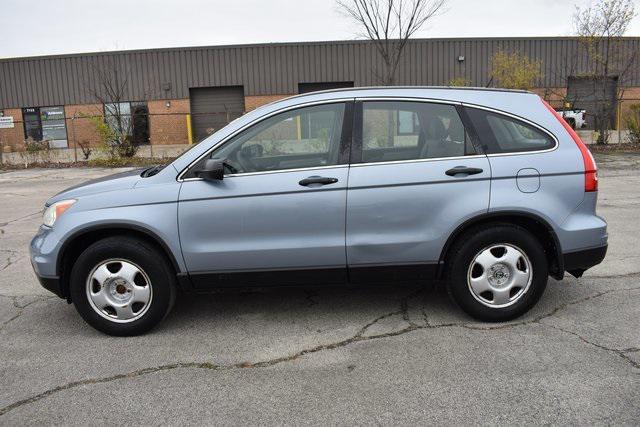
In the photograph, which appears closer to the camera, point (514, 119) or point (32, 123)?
point (514, 119)

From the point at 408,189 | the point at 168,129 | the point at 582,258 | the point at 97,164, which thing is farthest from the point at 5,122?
the point at 582,258

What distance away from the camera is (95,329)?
417cm

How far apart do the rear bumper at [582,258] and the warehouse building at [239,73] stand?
26516 millimetres

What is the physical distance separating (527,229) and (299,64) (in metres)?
27.6

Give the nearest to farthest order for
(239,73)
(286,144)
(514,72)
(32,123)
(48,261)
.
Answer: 1. (48,261)
2. (286,144)
3. (514,72)
4. (239,73)
5. (32,123)

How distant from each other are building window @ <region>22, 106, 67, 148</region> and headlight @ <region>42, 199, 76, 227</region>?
30655 millimetres

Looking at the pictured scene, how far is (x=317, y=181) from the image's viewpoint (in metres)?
3.88

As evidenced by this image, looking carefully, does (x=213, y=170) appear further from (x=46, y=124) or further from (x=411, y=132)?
(x=46, y=124)

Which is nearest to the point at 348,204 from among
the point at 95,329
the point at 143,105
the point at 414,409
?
the point at 414,409

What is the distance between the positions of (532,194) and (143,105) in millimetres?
30169

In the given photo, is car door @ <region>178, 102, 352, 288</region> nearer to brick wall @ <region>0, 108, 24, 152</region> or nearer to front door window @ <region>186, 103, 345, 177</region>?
→ front door window @ <region>186, 103, 345, 177</region>

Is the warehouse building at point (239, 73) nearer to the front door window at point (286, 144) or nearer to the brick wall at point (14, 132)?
the brick wall at point (14, 132)

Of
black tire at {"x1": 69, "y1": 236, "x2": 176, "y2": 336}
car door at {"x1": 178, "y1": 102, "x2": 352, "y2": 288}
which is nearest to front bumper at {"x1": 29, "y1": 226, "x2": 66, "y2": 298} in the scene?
black tire at {"x1": 69, "y1": 236, "x2": 176, "y2": 336}

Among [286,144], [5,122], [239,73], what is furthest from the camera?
[239,73]
